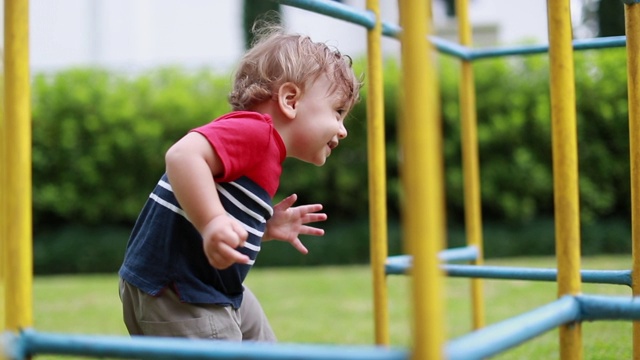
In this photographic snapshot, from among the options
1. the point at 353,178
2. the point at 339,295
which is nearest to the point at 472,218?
the point at 339,295

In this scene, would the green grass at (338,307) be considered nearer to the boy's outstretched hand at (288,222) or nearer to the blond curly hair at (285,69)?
the boy's outstretched hand at (288,222)

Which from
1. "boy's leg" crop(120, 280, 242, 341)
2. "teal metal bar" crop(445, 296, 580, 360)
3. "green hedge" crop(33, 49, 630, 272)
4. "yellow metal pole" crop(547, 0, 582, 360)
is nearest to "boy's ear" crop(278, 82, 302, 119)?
"boy's leg" crop(120, 280, 242, 341)

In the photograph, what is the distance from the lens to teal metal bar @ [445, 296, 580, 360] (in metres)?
0.96

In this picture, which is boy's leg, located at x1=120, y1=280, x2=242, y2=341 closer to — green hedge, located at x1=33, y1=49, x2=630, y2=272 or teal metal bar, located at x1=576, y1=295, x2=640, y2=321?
teal metal bar, located at x1=576, y1=295, x2=640, y2=321

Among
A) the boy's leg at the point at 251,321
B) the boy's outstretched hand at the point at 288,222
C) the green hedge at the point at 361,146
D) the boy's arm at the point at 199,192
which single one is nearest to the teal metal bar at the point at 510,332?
the boy's arm at the point at 199,192

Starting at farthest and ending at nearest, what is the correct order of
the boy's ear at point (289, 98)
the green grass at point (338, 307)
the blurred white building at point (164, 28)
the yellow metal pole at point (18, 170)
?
the blurred white building at point (164, 28), the green grass at point (338, 307), the boy's ear at point (289, 98), the yellow metal pole at point (18, 170)

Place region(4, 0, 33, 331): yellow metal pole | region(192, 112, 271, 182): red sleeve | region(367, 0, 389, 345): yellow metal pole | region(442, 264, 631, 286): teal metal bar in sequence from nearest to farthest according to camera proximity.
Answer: region(4, 0, 33, 331): yellow metal pole, region(192, 112, 271, 182): red sleeve, region(442, 264, 631, 286): teal metal bar, region(367, 0, 389, 345): yellow metal pole

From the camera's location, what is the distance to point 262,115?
5.16 ft

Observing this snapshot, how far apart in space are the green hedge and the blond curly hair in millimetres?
5525

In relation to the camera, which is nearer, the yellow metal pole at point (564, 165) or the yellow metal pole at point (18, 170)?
the yellow metal pole at point (18, 170)

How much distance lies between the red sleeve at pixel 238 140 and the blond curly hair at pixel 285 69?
0.14 meters

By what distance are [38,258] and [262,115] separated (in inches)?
257

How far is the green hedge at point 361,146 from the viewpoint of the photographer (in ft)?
24.2

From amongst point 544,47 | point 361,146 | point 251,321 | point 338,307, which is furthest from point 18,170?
point 361,146
